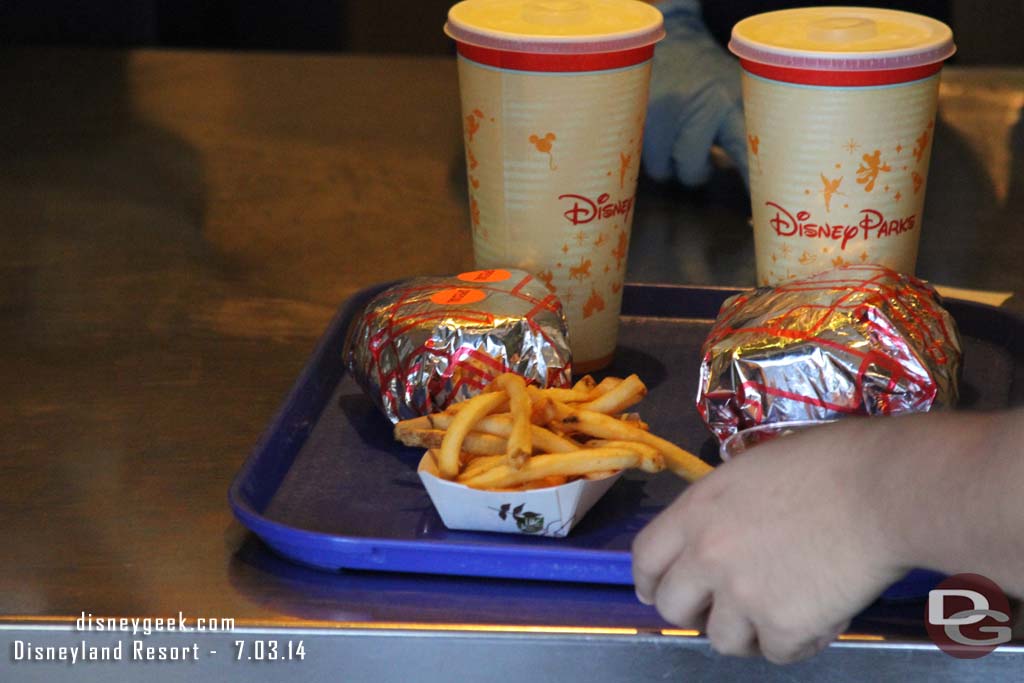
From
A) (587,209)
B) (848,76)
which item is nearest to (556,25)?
(587,209)

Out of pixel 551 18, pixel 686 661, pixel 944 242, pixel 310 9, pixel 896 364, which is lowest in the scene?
pixel 310 9

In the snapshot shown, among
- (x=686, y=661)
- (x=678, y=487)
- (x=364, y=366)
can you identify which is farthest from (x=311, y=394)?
(x=686, y=661)

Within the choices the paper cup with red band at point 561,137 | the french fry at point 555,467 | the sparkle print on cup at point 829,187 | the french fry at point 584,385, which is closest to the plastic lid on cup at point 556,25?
the paper cup with red band at point 561,137

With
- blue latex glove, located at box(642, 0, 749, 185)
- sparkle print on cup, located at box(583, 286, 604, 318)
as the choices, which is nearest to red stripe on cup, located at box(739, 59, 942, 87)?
sparkle print on cup, located at box(583, 286, 604, 318)

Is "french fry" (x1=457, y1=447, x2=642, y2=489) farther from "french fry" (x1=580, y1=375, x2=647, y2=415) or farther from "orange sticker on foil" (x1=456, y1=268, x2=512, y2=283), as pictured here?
"orange sticker on foil" (x1=456, y1=268, x2=512, y2=283)

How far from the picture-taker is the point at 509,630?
2.97 feet

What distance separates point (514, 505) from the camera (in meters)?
0.97

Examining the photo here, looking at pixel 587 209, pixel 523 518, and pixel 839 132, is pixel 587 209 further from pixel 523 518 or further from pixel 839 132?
pixel 523 518

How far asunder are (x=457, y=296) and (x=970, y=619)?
55 centimetres

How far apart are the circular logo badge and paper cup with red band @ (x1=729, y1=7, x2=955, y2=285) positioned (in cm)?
42

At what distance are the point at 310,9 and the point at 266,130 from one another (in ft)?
9.70

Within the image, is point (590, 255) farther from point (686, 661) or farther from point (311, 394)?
point (686, 661)

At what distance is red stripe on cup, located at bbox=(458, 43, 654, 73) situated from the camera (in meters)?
1.19

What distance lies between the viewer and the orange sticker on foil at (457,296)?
1.19 meters
